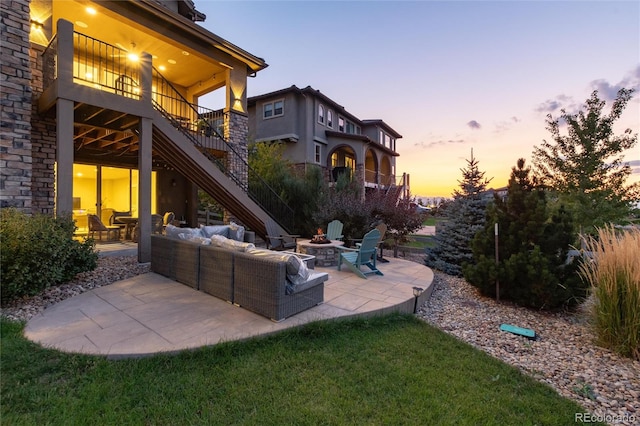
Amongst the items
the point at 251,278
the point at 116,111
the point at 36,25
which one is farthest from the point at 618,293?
the point at 36,25

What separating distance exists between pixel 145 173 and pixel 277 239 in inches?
167

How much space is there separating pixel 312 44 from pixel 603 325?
40.4ft

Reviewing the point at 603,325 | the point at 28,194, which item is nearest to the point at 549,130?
the point at 603,325

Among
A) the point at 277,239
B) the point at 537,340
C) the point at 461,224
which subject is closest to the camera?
the point at 537,340

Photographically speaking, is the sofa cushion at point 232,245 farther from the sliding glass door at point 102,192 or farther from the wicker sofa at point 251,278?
the sliding glass door at point 102,192

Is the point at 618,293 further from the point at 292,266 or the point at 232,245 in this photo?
the point at 232,245

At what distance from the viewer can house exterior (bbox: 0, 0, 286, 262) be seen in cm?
595

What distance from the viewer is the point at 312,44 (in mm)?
12023

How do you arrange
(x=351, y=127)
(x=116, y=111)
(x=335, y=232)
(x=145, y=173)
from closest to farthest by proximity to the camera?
(x=116, y=111)
(x=145, y=173)
(x=335, y=232)
(x=351, y=127)

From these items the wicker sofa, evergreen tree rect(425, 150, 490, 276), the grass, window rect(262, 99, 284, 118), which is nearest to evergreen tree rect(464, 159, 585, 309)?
evergreen tree rect(425, 150, 490, 276)

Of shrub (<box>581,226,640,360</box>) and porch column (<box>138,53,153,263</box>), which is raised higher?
porch column (<box>138,53,153,263</box>)

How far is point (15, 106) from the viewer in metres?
6.09

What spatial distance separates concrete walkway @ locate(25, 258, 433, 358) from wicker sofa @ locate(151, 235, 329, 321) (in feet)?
0.45

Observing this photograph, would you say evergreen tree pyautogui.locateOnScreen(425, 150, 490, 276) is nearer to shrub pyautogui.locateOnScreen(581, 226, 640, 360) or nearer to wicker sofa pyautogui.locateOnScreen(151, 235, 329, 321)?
shrub pyautogui.locateOnScreen(581, 226, 640, 360)
